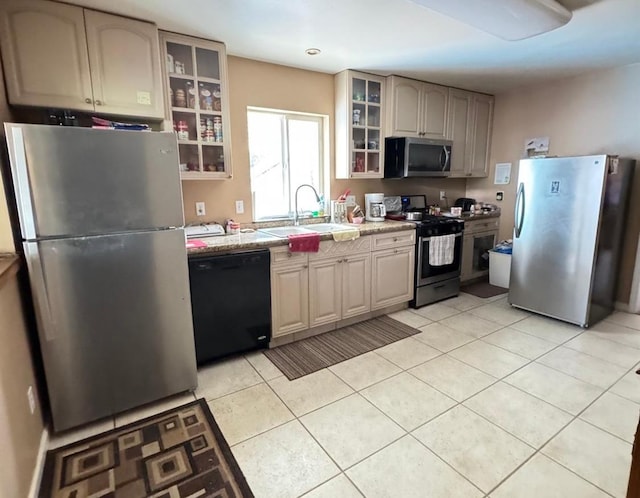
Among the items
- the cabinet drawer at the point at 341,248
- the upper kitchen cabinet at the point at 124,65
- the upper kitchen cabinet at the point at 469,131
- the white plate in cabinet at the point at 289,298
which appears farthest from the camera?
the upper kitchen cabinet at the point at 469,131

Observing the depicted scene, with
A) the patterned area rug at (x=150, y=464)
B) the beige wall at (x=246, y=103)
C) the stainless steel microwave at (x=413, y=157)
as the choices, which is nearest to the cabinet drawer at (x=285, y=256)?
the beige wall at (x=246, y=103)

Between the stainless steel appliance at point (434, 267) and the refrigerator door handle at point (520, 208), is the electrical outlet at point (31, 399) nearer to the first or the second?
the stainless steel appliance at point (434, 267)

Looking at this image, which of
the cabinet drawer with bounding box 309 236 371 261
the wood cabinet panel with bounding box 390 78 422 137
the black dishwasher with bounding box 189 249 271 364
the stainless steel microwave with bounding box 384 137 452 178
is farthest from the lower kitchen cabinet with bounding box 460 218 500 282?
the black dishwasher with bounding box 189 249 271 364

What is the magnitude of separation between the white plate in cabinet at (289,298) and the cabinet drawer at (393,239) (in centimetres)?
80

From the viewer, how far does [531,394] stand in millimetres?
2219

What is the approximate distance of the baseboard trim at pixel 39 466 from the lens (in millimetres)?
1513

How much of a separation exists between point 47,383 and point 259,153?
2342mm

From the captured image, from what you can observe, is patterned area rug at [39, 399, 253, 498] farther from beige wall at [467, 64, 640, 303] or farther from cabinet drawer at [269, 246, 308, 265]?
beige wall at [467, 64, 640, 303]

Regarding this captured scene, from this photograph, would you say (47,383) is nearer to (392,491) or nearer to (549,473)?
(392,491)

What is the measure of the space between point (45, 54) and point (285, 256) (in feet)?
6.21

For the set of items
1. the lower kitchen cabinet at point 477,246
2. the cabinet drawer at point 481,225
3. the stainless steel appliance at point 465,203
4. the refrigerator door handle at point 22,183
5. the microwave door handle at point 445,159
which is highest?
the microwave door handle at point 445,159

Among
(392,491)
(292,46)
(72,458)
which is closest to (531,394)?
(392,491)

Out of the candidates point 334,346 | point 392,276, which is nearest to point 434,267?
point 392,276

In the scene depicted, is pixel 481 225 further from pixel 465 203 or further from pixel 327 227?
pixel 327 227
